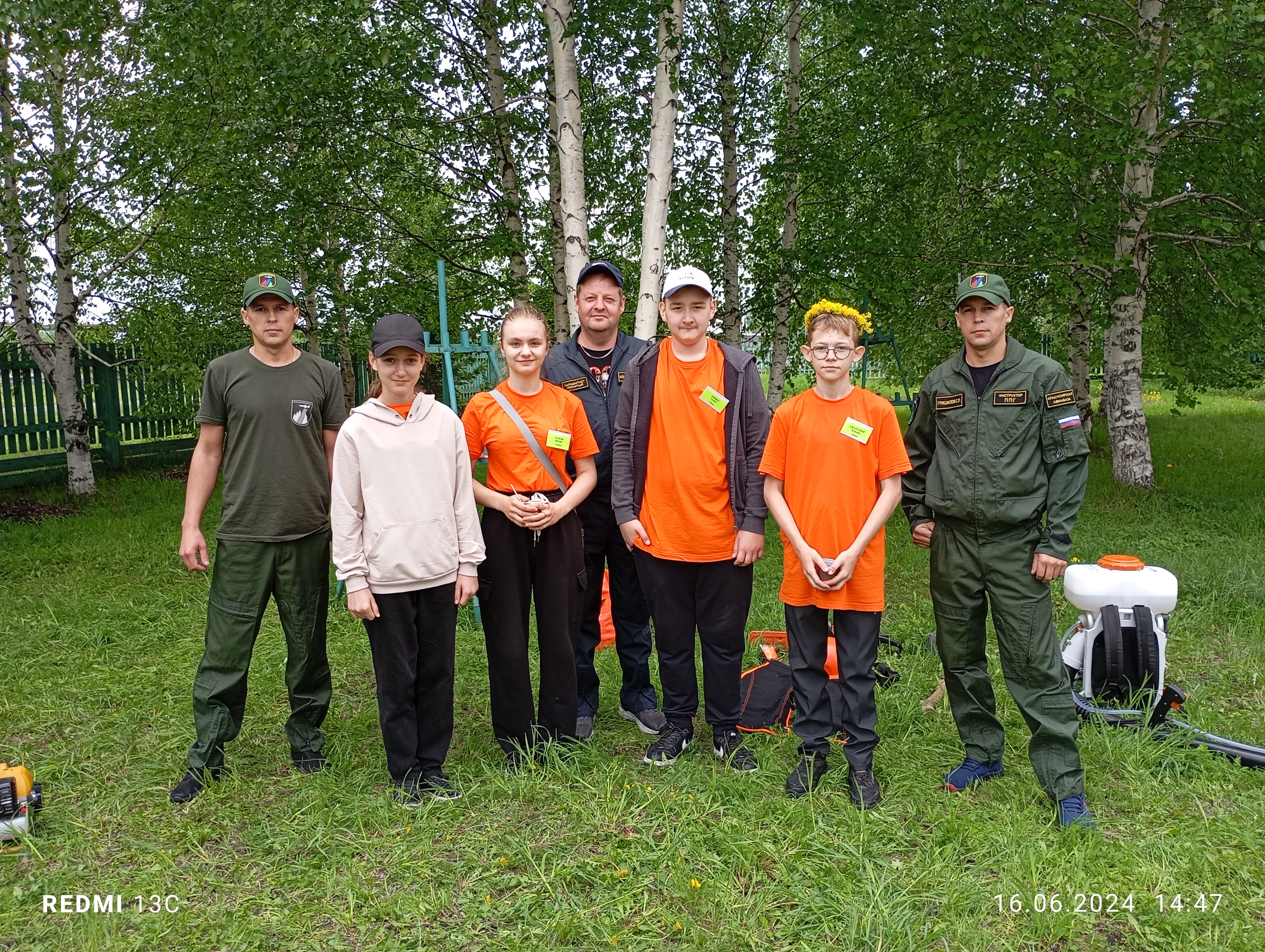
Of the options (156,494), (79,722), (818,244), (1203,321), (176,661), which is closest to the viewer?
(79,722)

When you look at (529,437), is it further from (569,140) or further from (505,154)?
(505,154)

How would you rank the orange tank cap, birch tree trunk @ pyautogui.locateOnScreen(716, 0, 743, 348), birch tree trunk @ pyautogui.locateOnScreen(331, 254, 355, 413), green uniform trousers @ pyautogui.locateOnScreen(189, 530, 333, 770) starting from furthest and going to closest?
birch tree trunk @ pyautogui.locateOnScreen(331, 254, 355, 413) → birch tree trunk @ pyautogui.locateOnScreen(716, 0, 743, 348) → the orange tank cap → green uniform trousers @ pyautogui.locateOnScreen(189, 530, 333, 770)

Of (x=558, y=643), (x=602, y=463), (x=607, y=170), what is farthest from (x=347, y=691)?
(x=607, y=170)

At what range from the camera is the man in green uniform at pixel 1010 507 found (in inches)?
130

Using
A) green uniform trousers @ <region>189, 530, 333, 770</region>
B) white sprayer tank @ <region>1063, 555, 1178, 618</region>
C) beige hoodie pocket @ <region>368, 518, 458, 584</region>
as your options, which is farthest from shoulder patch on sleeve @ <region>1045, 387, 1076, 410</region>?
green uniform trousers @ <region>189, 530, 333, 770</region>

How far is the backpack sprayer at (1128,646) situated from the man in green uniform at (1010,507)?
2.11ft

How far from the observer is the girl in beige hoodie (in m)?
3.30

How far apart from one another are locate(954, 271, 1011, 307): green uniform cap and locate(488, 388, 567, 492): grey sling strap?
1.71 meters

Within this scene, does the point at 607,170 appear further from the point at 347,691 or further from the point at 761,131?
the point at 347,691

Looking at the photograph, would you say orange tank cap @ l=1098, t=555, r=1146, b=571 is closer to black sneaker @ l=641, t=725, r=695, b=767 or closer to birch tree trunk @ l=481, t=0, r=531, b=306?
black sneaker @ l=641, t=725, r=695, b=767

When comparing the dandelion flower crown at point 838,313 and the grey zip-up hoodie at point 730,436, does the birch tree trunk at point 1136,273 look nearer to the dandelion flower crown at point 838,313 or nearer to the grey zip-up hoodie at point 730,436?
the dandelion flower crown at point 838,313

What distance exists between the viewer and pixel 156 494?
35.0ft

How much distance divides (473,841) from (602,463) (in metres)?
1.66

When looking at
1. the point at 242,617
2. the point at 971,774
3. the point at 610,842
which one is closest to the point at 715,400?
the point at 610,842
